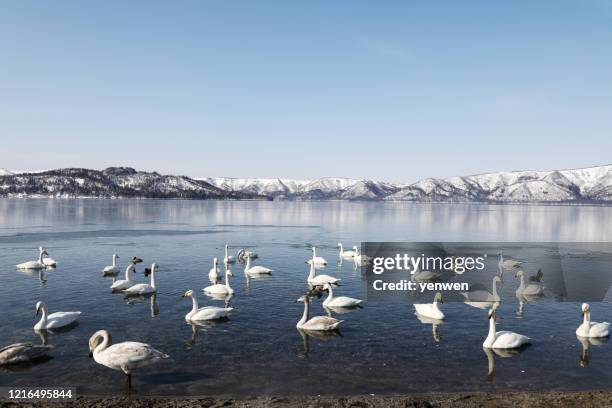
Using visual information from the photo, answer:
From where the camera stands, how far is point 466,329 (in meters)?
22.2

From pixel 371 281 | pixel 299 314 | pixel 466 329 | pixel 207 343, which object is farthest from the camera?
pixel 371 281

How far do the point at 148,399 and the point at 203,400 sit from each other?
5.84ft

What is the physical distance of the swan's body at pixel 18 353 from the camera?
16.5 meters

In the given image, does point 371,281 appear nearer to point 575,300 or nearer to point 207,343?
point 575,300

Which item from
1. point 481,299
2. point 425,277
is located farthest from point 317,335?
point 425,277

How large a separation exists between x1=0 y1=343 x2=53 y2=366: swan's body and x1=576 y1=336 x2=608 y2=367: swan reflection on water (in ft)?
70.6

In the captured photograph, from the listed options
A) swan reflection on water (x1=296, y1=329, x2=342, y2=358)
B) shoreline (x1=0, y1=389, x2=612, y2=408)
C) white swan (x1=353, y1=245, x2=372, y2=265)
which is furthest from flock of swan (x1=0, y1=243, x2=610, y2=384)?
white swan (x1=353, y1=245, x2=372, y2=265)

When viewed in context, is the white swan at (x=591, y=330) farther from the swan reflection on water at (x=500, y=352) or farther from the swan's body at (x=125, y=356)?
the swan's body at (x=125, y=356)

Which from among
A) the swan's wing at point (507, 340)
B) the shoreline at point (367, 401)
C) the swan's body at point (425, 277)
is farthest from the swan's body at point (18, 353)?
the swan's body at point (425, 277)

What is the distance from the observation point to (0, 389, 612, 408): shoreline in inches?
533

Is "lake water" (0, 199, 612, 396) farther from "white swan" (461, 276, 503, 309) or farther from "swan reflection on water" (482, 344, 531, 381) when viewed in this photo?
"white swan" (461, 276, 503, 309)

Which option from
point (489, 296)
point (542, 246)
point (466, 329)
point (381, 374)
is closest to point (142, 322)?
point (381, 374)

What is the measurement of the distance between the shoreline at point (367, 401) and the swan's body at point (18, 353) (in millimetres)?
3631

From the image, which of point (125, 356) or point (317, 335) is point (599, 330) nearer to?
point (317, 335)
